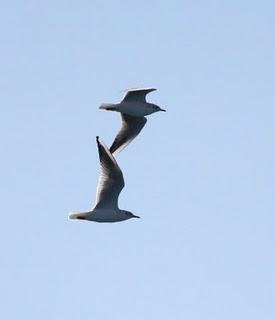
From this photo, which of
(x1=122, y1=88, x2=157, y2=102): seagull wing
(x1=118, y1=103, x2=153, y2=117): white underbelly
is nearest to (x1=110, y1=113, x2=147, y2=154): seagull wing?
(x1=118, y1=103, x2=153, y2=117): white underbelly

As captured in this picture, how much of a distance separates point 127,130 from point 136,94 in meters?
2.31

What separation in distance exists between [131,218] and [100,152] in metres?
3.75

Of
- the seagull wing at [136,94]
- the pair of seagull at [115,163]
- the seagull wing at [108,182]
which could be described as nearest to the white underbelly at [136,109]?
the pair of seagull at [115,163]

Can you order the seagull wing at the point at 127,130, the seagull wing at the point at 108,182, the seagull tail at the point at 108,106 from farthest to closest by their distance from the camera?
the seagull wing at the point at 127,130
the seagull tail at the point at 108,106
the seagull wing at the point at 108,182

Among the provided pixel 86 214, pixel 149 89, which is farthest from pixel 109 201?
pixel 149 89

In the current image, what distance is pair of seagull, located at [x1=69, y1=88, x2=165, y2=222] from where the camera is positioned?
3638 centimetres

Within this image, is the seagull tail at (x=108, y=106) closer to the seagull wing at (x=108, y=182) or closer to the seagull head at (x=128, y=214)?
the seagull head at (x=128, y=214)

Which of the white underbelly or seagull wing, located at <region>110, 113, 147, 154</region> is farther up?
the white underbelly

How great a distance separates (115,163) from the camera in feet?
119

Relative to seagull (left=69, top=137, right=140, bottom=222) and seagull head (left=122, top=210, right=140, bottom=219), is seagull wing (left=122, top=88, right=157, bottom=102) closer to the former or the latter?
seagull head (left=122, top=210, right=140, bottom=219)

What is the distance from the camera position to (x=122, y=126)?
1687 inches

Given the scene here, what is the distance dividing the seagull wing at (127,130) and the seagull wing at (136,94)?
5.79ft

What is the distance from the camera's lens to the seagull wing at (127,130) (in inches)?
1671

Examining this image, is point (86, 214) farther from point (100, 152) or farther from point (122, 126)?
point (122, 126)
